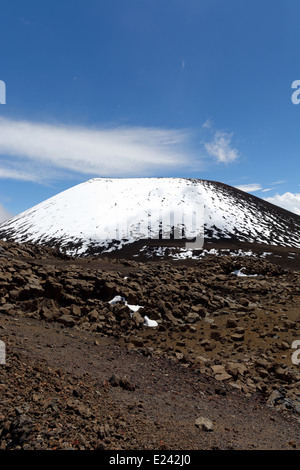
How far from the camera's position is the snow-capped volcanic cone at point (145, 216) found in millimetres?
58188

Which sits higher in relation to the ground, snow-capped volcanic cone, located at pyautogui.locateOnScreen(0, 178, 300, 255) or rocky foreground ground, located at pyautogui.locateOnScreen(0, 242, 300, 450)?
snow-capped volcanic cone, located at pyautogui.locateOnScreen(0, 178, 300, 255)

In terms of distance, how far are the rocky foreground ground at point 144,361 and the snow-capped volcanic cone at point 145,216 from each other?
37257mm

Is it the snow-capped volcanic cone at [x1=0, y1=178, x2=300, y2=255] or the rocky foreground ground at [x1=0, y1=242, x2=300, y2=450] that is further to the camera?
the snow-capped volcanic cone at [x1=0, y1=178, x2=300, y2=255]

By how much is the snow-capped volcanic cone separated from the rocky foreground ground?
122 feet

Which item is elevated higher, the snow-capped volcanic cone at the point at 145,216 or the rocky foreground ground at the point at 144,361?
the snow-capped volcanic cone at the point at 145,216

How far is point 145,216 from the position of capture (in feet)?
217

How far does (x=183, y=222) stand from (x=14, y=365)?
58689 mm

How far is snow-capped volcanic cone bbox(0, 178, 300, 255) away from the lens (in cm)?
5819

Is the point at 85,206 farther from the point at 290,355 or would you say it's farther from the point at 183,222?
the point at 290,355

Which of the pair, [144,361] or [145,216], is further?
[145,216]

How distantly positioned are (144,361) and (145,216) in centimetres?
5819

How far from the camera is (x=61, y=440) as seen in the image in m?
3.97

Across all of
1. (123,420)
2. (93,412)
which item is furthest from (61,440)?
(123,420)

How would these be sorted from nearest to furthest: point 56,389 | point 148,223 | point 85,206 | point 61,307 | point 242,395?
point 56,389, point 242,395, point 61,307, point 148,223, point 85,206
